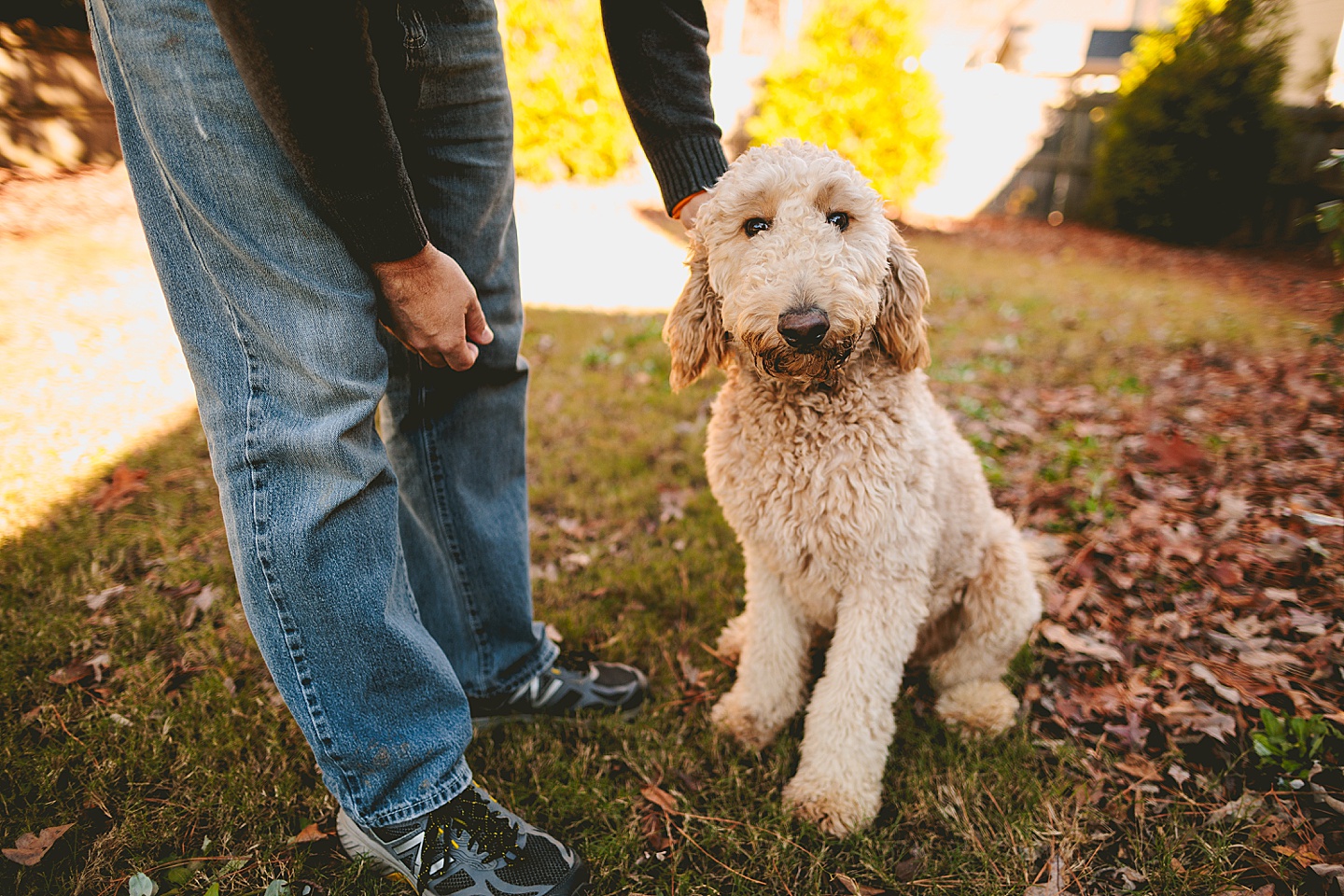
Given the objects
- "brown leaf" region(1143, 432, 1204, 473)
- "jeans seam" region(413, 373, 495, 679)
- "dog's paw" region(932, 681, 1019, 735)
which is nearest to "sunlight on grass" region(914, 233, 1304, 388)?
"brown leaf" region(1143, 432, 1204, 473)

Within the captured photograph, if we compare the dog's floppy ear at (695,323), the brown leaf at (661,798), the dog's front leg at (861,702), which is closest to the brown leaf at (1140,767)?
the dog's front leg at (861,702)

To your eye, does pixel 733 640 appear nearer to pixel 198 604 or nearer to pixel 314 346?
pixel 314 346

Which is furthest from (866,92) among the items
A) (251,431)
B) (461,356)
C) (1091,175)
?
(251,431)

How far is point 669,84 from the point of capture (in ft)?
6.97

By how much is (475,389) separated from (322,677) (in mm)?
879

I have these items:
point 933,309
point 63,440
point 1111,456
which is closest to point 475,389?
point 63,440

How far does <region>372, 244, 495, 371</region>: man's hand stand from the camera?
1406mm

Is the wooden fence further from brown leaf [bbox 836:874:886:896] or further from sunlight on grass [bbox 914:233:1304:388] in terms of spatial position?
brown leaf [bbox 836:874:886:896]

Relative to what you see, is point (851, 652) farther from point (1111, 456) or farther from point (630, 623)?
point (1111, 456)

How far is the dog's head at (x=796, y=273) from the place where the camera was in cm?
175

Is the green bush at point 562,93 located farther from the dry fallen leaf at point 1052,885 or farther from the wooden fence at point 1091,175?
the dry fallen leaf at point 1052,885

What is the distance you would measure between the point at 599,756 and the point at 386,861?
2.28 feet

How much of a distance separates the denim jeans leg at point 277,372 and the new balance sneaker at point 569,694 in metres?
0.69

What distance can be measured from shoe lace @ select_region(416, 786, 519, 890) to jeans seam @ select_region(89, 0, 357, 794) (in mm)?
326
